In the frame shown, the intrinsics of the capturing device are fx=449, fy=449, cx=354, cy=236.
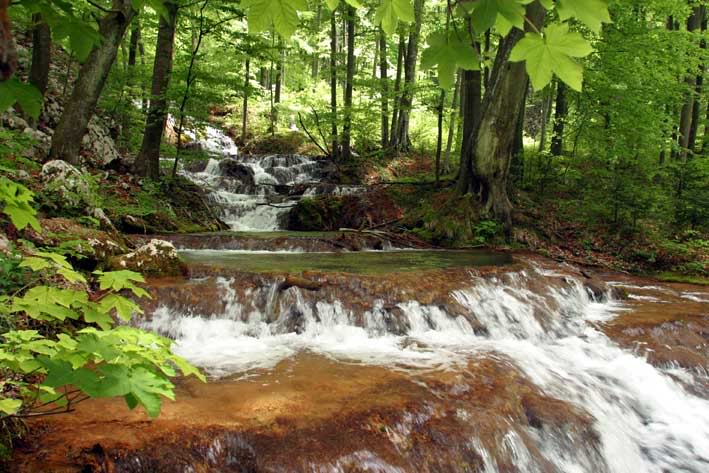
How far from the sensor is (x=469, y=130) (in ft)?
38.4

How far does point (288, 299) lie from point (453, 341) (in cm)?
192

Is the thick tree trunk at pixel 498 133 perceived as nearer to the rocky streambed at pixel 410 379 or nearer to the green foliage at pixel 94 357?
the rocky streambed at pixel 410 379

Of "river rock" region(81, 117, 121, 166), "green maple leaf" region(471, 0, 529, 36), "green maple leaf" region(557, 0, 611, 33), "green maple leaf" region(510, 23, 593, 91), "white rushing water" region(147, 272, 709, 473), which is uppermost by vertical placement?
"river rock" region(81, 117, 121, 166)

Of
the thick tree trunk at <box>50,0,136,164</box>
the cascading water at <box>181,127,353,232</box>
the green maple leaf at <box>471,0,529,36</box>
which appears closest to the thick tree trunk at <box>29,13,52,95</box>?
the thick tree trunk at <box>50,0,136,164</box>

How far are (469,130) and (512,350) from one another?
26.9ft

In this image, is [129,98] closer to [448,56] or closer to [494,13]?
[448,56]

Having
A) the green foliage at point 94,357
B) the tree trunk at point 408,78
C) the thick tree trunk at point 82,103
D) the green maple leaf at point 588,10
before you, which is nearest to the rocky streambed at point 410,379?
the green foliage at point 94,357

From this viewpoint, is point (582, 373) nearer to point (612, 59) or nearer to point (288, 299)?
point (288, 299)

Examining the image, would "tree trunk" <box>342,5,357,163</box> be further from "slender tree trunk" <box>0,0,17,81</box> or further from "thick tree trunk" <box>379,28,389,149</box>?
"slender tree trunk" <box>0,0,17,81</box>

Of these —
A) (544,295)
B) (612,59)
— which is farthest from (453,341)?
(612,59)

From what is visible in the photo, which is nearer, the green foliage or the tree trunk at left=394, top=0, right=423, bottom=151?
the green foliage

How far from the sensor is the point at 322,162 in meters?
17.0

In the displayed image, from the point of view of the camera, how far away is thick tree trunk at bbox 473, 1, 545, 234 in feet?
31.9

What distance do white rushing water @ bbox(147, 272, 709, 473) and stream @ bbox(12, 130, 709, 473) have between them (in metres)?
0.02
